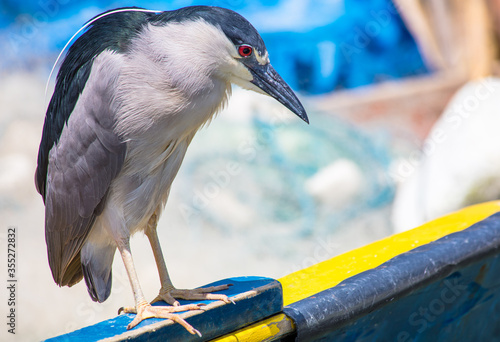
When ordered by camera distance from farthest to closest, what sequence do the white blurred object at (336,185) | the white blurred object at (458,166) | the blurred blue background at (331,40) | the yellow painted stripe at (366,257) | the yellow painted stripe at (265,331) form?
1. the blurred blue background at (331,40)
2. the white blurred object at (336,185)
3. the white blurred object at (458,166)
4. the yellow painted stripe at (366,257)
5. the yellow painted stripe at (265,331)

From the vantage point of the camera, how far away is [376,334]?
6.64 ft

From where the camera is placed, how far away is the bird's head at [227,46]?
5.46 ft

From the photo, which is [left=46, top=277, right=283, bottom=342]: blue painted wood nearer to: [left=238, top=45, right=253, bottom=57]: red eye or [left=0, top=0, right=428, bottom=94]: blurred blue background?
[left=238, top=45, right=253, bottom=57]: red eye

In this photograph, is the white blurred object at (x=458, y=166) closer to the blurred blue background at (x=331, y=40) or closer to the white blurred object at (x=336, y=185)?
the white blurred object at (x=336, y=185)

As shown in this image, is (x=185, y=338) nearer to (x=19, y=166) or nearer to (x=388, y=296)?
(x=388, y=296)

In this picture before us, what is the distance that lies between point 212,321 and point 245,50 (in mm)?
783

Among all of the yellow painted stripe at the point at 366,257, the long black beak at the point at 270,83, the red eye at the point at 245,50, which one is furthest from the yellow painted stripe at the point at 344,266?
the red eye at the point at 245,50

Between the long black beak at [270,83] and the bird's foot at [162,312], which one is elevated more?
the long black beak at [270,83]

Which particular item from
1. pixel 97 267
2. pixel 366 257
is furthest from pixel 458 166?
pixel 97 267

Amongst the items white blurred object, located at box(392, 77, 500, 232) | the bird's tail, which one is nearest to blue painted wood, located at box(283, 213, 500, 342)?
the bird's tail

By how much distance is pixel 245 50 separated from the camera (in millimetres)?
1703

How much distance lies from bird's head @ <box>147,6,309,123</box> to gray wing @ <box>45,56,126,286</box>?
26 centimetres

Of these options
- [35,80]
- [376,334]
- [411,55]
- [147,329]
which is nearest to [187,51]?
[147,329]

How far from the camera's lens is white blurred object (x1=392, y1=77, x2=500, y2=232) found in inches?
191
